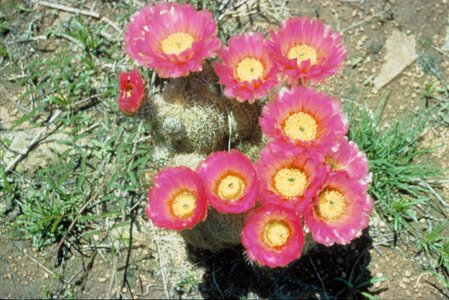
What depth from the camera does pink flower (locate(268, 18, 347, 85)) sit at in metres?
1.61

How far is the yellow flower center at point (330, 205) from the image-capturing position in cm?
159

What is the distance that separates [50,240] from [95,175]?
0.32 meters

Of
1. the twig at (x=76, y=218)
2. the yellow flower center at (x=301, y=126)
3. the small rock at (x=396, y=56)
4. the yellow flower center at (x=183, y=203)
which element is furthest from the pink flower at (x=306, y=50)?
the twig at (x=76, y=218)

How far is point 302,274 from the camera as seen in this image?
207cm

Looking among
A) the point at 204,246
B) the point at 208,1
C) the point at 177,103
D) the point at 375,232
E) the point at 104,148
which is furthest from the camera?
the point at 208,1

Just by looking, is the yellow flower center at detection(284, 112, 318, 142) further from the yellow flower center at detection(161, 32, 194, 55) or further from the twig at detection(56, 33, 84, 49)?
the twig at detection(56, 33, 84, 49)

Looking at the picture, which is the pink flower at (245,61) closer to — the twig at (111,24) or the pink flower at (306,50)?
the pink flower at (306,50)

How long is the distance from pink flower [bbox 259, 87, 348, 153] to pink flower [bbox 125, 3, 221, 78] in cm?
26

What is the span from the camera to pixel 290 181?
1.59 m

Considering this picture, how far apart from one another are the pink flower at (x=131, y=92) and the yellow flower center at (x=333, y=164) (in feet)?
2.01

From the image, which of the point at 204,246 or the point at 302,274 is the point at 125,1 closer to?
the point at 204,246

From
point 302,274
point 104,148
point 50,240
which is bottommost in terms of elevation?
point 302,274

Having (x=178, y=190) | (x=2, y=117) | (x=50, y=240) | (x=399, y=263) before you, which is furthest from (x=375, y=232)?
(x=2, y=117)

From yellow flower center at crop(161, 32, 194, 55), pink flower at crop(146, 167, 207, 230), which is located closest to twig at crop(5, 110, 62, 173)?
yellow flower center at crop(161, 32, 194, 55)
